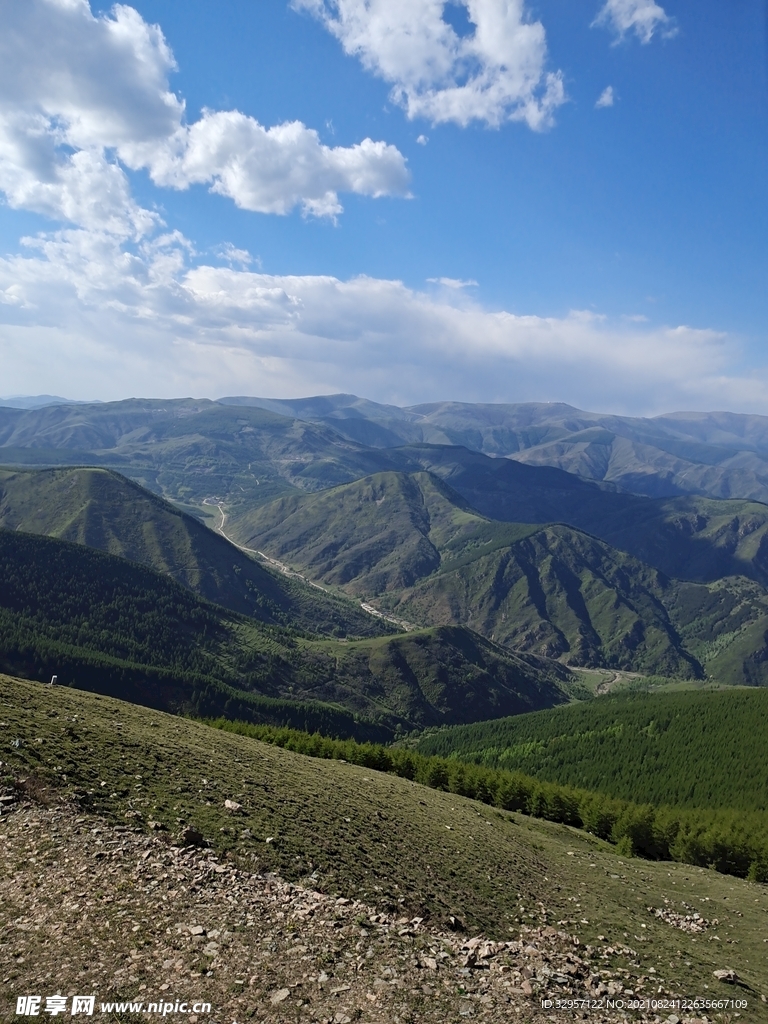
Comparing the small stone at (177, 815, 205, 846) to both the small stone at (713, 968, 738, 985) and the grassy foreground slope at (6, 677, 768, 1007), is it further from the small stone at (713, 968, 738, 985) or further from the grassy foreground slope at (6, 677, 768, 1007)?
the small stone at (713, 968, 738, 985)

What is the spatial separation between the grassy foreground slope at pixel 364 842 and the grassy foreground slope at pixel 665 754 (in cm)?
9821

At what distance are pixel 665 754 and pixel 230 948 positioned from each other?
577 ft

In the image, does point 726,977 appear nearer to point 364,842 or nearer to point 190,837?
point 364,842

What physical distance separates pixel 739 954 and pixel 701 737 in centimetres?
15957

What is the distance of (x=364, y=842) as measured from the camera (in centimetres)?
3431

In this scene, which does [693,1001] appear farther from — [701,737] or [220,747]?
[701,737]

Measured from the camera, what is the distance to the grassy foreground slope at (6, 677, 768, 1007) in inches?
1120

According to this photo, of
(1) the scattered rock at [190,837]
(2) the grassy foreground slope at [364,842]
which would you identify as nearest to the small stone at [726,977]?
(2) the grassy foreground slope at [364,842]

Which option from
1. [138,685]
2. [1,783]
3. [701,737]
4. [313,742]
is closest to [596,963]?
[1,783]

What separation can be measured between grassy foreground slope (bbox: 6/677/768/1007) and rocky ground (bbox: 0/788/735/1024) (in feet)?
7.72

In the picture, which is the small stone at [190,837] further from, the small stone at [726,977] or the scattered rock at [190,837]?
the small stone at [726,977]

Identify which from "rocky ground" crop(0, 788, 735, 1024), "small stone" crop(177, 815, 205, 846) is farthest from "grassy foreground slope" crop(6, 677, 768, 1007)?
"rocky ground" crop(0, 788, 735, 1024)

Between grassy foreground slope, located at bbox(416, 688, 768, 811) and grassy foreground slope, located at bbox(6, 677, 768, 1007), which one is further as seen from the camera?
grassy foreground slope, located at bbox(416, 688, 768, 811)

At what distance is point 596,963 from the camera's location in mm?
25562
